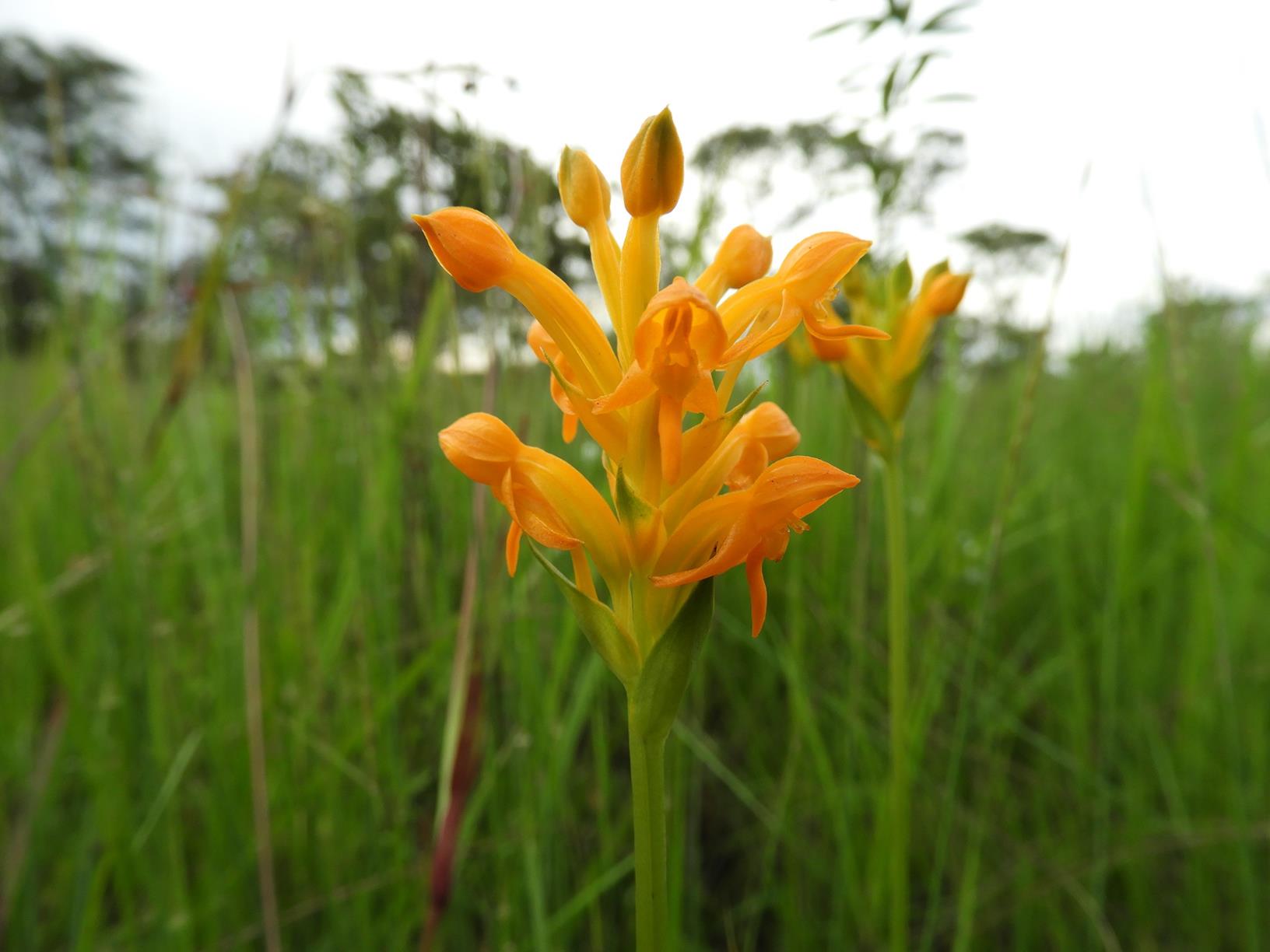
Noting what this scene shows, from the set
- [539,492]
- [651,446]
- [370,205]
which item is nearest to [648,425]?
[651,446]

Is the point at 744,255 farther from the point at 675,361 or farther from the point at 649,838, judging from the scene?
the point at 649,838

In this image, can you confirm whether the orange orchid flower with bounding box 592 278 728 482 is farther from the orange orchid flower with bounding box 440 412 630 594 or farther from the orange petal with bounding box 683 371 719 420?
the orange orchid flower with bounding box 440 412 630 594

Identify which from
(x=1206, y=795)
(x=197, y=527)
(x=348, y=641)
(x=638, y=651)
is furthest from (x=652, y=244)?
(x=197, y=527)

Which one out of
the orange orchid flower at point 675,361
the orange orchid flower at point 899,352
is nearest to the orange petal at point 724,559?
the orange orchid flower at point 675,361

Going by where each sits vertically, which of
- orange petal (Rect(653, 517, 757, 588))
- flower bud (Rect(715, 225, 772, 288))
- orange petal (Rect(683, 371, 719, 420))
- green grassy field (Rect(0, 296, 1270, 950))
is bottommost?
green grassy field (Rect(0, 296, 1270, 950))

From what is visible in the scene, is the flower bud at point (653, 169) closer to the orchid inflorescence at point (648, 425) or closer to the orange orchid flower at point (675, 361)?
the orchid inflorescence at point (648, 425)

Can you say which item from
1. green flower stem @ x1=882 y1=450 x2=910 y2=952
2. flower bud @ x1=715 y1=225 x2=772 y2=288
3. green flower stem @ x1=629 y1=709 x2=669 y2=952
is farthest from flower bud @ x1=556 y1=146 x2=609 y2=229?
green flower stem @ x1=882 y1=450 x2=910 y2=952

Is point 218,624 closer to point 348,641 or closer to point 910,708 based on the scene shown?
point 348,641
